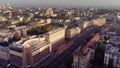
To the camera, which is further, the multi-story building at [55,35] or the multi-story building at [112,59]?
the multi-story building at [55,35]

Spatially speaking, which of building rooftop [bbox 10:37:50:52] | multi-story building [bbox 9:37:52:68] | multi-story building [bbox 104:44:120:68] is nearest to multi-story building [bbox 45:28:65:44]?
building rooftop [bbox 10:37:50:52]

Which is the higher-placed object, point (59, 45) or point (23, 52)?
point (23, 52)

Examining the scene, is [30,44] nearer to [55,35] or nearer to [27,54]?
[27,54]

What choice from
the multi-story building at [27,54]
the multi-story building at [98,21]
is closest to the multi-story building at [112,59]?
the multi-story building at [27,54]

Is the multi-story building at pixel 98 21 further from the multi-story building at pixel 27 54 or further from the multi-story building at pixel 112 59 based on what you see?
the multi-story building at pixel 27 54

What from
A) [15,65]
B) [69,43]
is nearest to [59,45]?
[69,43]

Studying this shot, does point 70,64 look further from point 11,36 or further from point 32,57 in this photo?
point 11,36

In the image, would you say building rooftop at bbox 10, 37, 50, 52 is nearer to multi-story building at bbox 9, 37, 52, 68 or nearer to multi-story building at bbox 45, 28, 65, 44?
multi-story building at bbox 9, 37, 52, 68

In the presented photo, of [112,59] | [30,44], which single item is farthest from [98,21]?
[30,44]
